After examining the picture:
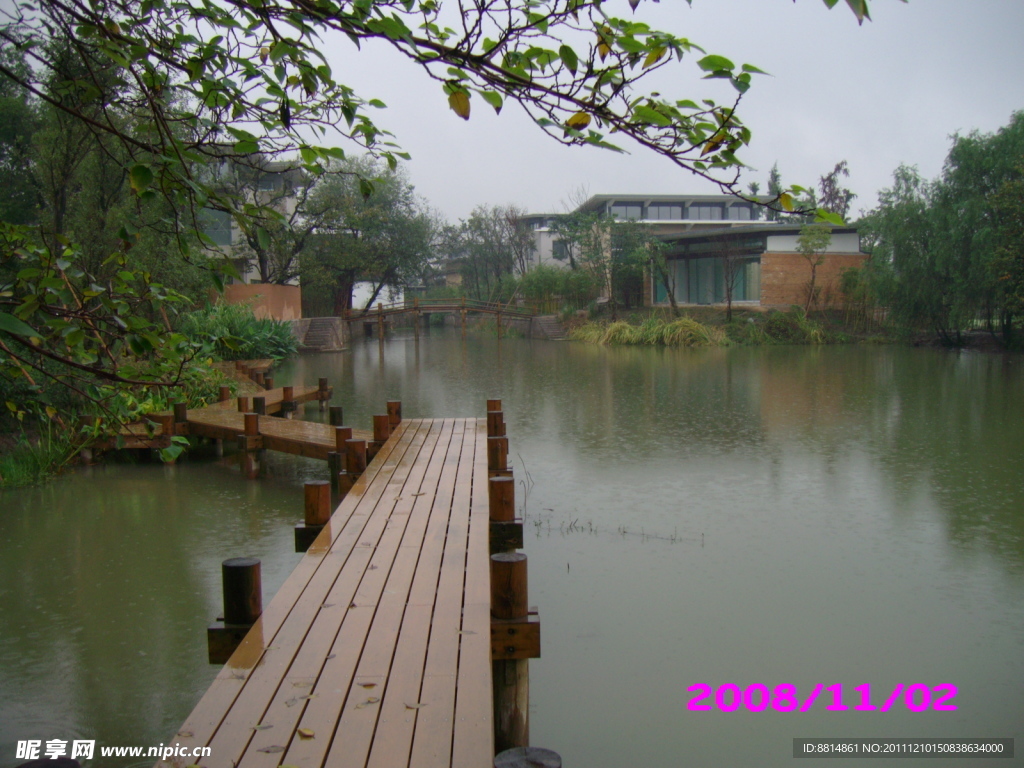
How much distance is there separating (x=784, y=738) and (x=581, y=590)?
5.35 feet

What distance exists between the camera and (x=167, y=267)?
1061cm

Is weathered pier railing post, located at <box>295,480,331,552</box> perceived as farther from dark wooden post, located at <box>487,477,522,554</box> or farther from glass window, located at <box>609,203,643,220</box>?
glass window, located at <box>609,203,643,220</box>

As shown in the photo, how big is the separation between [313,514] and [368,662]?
5.39ft

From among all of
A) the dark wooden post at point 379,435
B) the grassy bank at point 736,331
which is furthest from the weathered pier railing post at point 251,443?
the grassy bank at point 736,331

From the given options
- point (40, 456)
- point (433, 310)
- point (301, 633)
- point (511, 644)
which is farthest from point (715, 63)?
point (433, 310)

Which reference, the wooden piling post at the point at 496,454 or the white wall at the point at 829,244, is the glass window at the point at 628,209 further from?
the wooden piling post at the point at 496,454

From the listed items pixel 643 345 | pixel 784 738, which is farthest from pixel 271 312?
pixel 784 738

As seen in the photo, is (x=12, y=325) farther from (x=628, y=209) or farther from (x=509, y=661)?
(x=628, y=209)

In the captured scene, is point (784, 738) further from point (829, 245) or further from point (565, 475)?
point (829, 245)

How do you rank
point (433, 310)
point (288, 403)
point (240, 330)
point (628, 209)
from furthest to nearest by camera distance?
point (628, 209) → point (433, 310) → point (240, 330) → point (288, 403)

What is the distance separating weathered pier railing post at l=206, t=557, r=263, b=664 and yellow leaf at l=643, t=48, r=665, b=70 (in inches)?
83.9

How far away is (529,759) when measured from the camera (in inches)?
79.0

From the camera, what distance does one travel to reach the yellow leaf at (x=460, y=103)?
230 centimetres

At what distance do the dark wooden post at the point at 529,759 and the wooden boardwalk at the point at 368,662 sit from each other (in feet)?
0.56
